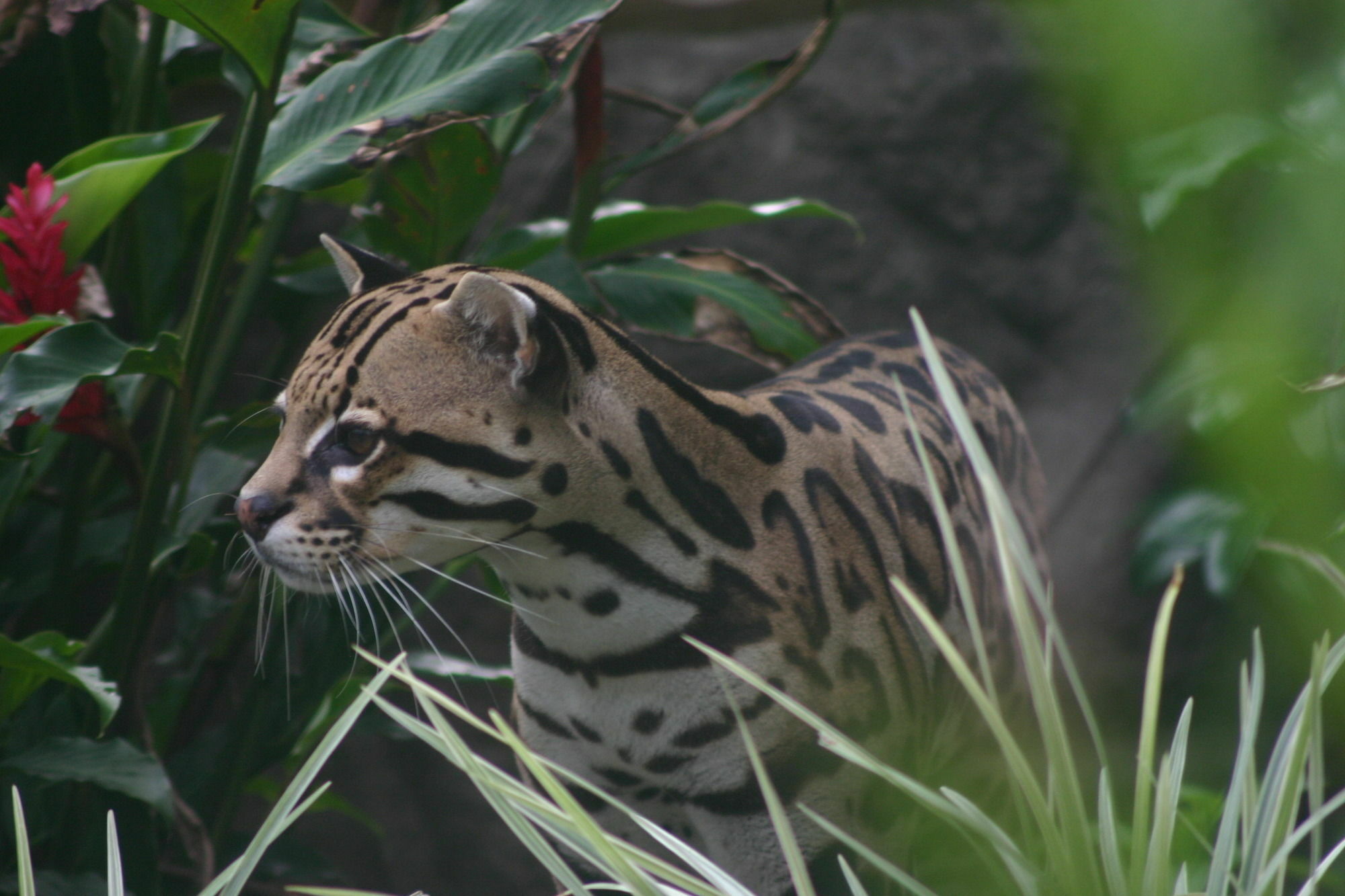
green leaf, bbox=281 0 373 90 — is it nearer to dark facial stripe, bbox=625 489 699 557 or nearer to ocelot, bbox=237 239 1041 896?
ocelot, bbox=237 239 1041 896

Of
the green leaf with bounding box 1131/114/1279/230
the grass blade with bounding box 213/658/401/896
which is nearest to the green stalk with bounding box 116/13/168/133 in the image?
the grass blade with bounding box 213/658/401/896

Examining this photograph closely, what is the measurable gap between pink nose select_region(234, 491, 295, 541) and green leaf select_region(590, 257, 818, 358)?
32.8 inches

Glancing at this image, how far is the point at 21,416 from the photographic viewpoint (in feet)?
4.45

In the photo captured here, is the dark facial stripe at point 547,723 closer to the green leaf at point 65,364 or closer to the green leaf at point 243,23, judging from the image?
the green leaf at point 65,364

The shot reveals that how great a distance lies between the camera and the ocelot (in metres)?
1.19

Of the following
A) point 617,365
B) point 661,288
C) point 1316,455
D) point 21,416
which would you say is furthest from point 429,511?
point 1316,455

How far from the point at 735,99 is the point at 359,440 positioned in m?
1.00

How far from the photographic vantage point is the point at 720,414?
1350 millimetres

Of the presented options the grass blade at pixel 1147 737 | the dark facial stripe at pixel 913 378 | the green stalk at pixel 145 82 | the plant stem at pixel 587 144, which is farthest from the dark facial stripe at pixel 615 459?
the green stalk at pixel 145 82

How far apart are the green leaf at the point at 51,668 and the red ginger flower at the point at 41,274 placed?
10.6 inches

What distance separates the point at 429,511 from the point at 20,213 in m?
0.70

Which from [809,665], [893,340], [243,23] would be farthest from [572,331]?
[893,340]

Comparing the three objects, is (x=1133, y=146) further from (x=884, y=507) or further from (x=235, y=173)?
(x=235, y=173)

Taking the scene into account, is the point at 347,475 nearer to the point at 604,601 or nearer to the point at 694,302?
the point at 604,601
